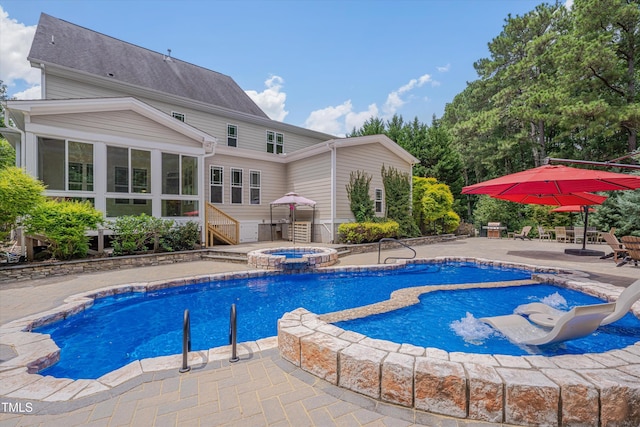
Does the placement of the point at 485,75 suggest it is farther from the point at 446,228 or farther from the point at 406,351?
the point at 406,351

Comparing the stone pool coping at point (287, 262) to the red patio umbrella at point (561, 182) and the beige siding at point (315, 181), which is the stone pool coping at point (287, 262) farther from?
the red patio umbrella at point (561, 182)

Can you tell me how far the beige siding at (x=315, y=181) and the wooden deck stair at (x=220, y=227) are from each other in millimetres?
3591

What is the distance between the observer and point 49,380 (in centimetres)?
268

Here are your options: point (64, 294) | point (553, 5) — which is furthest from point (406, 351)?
point (553, 5)

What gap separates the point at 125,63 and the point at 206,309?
1507 cm

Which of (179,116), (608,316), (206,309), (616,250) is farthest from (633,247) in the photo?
(179,116)

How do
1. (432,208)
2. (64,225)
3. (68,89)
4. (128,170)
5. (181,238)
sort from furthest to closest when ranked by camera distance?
(432,208) → (68,89) → (181,238) → (128,170) → (64,225)

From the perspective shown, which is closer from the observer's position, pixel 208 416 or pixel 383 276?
pixel 208 416

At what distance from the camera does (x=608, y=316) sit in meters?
3.46

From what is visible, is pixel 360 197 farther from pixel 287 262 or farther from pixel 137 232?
pixel 137 232

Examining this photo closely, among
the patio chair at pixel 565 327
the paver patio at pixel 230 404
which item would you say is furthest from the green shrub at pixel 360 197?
the paver patio at pixel 230 404

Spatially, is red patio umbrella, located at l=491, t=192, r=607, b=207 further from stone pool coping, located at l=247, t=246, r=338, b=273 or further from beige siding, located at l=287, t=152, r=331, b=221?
beige siding, located at l=287, t=152, r=331, b=221

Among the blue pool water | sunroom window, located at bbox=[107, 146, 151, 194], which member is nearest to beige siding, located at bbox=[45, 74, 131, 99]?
sunroom window, located at bbox=[107, 146, 151, 194]

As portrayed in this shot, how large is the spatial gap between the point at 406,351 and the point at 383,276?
5812 mm
